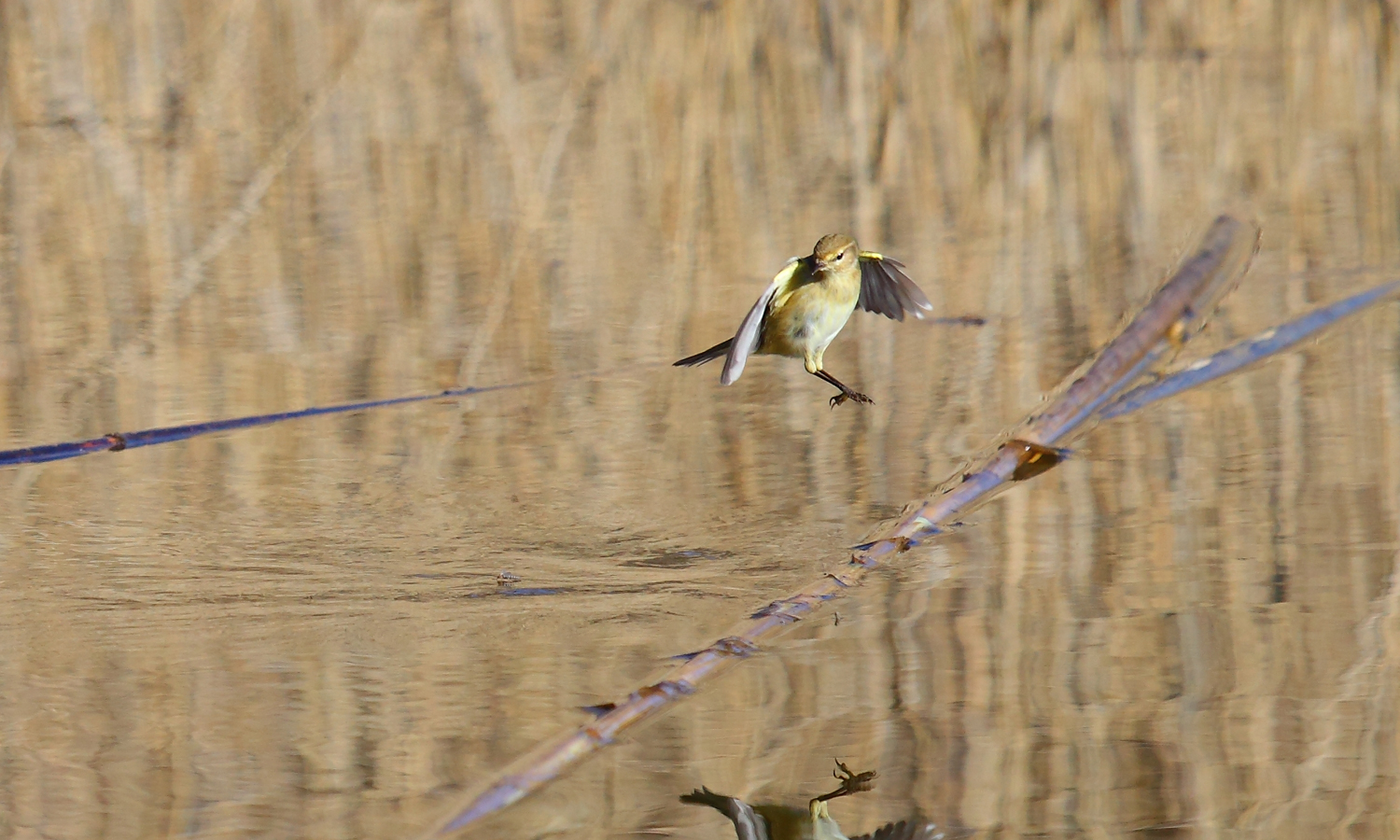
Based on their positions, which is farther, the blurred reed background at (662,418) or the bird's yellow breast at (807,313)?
the bird's yellow breast at (807,313)

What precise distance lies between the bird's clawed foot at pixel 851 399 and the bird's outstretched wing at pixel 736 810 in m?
1.28

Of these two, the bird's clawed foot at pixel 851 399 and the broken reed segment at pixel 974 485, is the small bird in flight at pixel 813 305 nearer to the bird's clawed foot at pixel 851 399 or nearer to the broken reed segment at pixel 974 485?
the bird's clawed foot at pixel 851 399

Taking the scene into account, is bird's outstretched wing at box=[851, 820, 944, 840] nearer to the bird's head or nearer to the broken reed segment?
the broken reed segment

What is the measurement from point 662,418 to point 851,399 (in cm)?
37

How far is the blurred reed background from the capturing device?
198 cm

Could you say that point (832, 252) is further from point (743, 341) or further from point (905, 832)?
point (905, 832)

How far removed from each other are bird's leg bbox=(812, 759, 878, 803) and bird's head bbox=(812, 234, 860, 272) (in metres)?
1.19

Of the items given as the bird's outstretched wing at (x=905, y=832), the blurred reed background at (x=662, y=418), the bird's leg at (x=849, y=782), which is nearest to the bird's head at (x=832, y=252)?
the blurred reed background at (x=662, y=418)

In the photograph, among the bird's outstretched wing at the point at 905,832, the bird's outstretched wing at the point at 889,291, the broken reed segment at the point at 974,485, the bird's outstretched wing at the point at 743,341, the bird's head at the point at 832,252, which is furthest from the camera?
the bird's outstretched wing at the point at 889,291

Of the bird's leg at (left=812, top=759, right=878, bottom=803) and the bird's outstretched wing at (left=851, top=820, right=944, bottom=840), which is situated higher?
the bird's leg at (left=812, top=759, right=878, bottom=803)

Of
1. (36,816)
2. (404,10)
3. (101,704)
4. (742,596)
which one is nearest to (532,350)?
(742,596)

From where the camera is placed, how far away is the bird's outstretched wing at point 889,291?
319 centimetres

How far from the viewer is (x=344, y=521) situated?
277 centimetres

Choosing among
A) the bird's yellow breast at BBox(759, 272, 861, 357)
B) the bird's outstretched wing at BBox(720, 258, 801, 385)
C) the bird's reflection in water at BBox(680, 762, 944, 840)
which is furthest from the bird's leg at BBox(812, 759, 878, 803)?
the bird's yellow breast at BBox(759, 272, 861, 357)
